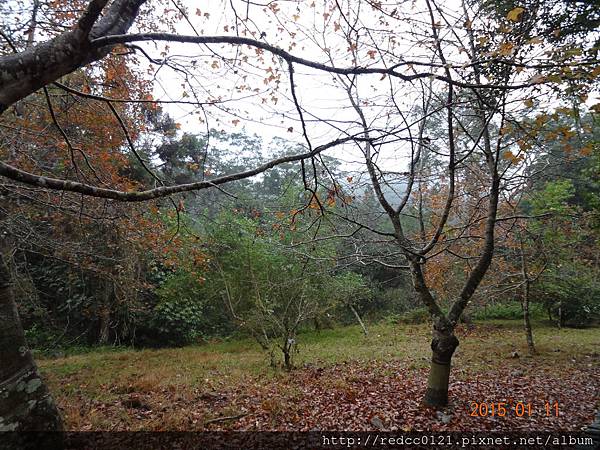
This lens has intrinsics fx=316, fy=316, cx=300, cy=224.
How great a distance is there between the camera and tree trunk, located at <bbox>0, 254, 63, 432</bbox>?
192 cm

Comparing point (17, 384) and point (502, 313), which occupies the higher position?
point (17, 384)

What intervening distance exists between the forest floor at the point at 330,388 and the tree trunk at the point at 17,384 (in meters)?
1.81

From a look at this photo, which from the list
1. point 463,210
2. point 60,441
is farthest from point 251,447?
point 463,210

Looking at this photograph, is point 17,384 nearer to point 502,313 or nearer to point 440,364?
point 440,364

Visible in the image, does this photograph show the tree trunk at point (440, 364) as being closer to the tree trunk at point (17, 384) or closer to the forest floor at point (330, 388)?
the forest floor at point (330, 388)

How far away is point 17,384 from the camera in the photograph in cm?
199

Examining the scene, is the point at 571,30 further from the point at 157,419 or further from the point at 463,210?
the point at 157,419

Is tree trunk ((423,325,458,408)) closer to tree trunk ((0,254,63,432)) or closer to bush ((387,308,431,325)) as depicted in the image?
tree trunk ((0,254,63,432))

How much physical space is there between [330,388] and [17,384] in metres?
4.34

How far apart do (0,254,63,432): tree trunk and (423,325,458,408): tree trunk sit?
12.9ft

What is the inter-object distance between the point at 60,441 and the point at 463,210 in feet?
30.1

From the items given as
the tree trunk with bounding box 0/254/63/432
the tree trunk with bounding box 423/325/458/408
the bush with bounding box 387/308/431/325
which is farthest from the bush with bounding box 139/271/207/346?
the bush with bounding box 387/308/431/325
